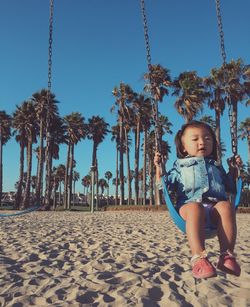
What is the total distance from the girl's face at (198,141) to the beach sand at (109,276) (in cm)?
236

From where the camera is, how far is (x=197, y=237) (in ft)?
10.4

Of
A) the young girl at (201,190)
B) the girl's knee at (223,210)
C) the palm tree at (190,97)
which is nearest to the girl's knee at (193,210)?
the young girl at (201,190)

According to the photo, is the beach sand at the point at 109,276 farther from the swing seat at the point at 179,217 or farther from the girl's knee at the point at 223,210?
the girl's knee at the point at 223,210

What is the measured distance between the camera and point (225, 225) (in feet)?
10.6

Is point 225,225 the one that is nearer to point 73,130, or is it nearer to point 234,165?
point 234,165

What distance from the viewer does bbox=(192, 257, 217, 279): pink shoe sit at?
2.90 meters

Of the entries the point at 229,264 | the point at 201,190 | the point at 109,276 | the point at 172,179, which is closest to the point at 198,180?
the point at 201,190

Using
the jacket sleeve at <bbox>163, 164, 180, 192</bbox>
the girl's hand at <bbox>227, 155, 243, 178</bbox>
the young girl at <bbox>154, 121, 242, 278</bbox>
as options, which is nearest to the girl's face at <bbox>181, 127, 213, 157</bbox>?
the young girl at <bbox>154, 121, 242, 278</bbox>

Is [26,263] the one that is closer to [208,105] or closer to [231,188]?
[231,188]

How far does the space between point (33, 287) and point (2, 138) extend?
4746 centimetres

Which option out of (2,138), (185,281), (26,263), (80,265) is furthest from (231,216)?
(2,138)

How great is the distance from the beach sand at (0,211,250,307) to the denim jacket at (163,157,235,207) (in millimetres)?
2066

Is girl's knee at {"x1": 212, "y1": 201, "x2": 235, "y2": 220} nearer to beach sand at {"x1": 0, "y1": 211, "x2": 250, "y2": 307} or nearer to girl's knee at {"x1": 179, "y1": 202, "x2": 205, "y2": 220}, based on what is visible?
girl's knee at {"x1": 179, "y1": 202, "x2": 205, "y2": 220}

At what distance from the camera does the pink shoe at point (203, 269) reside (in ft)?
9.52
